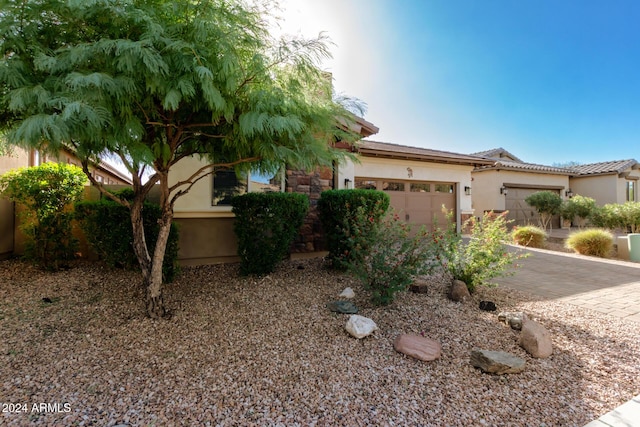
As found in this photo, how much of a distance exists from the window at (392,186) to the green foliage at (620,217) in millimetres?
9360

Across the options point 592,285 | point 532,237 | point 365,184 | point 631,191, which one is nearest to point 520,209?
point 532,237

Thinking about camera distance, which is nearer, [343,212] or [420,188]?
[343,212]

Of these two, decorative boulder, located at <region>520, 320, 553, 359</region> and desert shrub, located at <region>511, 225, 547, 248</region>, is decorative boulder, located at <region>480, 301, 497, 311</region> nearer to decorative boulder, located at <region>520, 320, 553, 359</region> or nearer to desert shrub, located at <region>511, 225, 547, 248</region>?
decorative boulder, located at <region>520, 320, 553, 359</region>

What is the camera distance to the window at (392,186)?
10.9 m

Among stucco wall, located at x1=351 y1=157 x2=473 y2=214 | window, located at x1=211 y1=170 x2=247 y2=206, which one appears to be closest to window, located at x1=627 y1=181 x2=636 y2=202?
stucco wall, located at x1=351 y1=157 x2=473 y2=214

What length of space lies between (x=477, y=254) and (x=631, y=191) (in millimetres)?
22976

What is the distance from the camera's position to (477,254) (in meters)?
4.62

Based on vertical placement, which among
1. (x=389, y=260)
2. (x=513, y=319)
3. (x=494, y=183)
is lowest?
(x=513, y=319)

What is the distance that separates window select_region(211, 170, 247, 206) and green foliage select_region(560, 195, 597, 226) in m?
15.1

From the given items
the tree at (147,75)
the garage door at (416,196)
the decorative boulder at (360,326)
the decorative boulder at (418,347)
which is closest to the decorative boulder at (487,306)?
the decorative boulder at (418,347)

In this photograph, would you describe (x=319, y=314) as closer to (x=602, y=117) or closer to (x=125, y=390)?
(x=125, y=390)

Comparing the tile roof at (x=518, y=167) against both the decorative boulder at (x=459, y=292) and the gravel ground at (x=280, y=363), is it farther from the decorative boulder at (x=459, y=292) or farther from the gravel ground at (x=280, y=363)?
the gravel ground at (x=280, y=363)

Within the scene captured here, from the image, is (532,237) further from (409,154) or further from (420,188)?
(409,154)

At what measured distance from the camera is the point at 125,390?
8.20 feet
